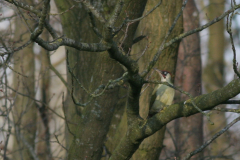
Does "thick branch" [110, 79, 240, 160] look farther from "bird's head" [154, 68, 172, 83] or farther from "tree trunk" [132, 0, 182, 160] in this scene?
"bird's head" [154, 68, 172, 83]

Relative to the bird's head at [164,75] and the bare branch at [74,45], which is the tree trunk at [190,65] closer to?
the bird's head at [164,75]

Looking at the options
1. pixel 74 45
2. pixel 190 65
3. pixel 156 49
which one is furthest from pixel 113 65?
pixel 190 65

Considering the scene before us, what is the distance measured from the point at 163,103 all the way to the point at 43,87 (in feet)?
21.9

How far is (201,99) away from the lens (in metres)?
3.14

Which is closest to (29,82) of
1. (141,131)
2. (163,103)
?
(163,103)

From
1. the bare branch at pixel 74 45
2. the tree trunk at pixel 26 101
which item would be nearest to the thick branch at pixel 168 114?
the bare branch at pixel 74 45

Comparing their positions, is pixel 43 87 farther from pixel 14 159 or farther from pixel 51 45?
pixel 51 45

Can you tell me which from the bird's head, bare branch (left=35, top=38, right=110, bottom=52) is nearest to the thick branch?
bare branch (left=35, top=38, right=110, bottom=52)

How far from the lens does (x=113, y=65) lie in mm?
5062

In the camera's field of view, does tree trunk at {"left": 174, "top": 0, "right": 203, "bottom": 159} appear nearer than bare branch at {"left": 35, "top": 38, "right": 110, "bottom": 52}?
No

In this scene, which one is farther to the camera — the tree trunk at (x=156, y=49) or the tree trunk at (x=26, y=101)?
the tree trunk at (x=26, y=101)

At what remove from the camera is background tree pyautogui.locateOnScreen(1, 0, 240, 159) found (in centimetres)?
270

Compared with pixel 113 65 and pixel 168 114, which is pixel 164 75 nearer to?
pixel 113 65

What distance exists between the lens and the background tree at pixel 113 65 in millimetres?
2695
